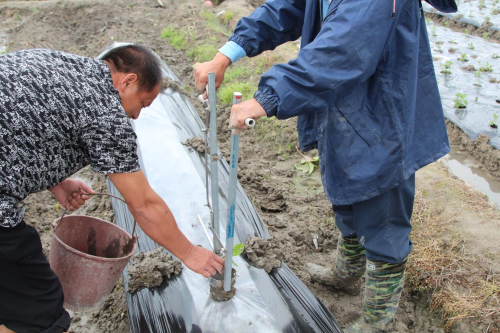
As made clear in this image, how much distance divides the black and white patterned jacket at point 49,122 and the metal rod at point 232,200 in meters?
0.35

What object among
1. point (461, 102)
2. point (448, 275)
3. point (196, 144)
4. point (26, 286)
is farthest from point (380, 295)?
point (461, 102)

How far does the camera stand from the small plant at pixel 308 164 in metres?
3.54

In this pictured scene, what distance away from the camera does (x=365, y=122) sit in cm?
149

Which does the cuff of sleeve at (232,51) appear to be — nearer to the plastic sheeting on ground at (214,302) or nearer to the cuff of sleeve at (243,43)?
the cuff of sleeve at (243,43)

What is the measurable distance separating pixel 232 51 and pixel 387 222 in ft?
3.45

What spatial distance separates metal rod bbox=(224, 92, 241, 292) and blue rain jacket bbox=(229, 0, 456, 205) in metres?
0.18

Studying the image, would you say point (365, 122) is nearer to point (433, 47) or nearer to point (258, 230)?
point (258, 230)

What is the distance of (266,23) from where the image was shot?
180 centimetres

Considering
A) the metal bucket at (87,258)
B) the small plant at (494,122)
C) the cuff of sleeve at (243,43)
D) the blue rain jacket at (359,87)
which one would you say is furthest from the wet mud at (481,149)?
the metal bucket at (87,258)

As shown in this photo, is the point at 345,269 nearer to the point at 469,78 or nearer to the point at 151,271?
the point at 151,271

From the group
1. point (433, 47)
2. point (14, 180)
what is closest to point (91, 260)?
point (14, 180)

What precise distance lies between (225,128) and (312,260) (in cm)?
207

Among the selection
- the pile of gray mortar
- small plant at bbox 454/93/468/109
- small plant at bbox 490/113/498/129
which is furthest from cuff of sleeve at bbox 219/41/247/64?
small plant at bbox 454/93/468/109

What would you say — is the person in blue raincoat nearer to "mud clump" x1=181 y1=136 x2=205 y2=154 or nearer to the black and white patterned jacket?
the black and white patterned jacket
